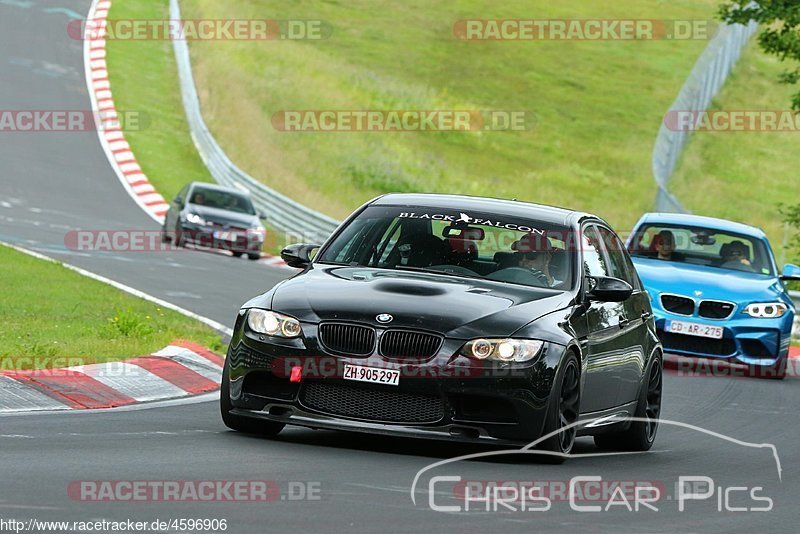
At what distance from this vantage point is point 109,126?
41.9 metres

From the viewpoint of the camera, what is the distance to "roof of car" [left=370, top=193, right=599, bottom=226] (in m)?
10.5

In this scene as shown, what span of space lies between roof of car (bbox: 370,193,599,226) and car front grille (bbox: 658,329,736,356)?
6.78m

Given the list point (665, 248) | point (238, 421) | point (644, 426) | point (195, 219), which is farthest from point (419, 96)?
point (238, 421)

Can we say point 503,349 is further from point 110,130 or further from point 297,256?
point 110,130

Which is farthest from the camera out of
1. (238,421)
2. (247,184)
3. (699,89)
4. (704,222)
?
(699,89)

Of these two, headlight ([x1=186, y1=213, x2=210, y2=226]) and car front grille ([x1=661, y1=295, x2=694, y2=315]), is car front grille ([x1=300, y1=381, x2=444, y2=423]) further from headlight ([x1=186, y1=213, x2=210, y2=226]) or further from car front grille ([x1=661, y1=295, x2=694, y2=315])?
headlight ([x1=186, y1=213, x2=210, y2=226])

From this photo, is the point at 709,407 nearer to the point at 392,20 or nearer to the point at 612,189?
the point at 612,189

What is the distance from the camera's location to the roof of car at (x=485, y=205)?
34.4 ft

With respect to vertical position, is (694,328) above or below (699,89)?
below

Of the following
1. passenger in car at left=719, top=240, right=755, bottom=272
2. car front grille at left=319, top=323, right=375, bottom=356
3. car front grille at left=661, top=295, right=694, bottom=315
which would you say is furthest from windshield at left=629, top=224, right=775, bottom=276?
car front grille at left=319, top=323, right=375, bottom=356

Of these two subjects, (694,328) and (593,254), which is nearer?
(593,254)

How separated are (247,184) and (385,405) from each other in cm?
2718

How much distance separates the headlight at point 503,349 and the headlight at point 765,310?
8.84 meters

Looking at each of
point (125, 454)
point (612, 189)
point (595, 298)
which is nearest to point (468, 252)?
point (595, 298)
